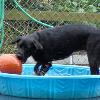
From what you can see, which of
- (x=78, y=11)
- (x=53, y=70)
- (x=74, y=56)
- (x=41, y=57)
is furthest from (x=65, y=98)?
(x=78, y=11)

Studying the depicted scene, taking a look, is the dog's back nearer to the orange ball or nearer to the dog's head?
the dog's head

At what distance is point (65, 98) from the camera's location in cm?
515

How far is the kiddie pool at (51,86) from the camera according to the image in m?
4.97

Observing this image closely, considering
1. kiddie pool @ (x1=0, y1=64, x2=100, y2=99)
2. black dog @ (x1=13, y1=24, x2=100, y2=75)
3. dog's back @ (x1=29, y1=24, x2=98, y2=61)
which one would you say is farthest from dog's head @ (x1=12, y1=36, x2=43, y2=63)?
kiddie pool @ (x1=0, y1=64, x2=100, y2=99)

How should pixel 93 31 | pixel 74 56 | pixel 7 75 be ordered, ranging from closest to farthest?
1. pixel 7 75
2. pixel 93 31
3. pixel 74 56

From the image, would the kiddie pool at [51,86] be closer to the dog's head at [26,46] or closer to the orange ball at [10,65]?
the orange ball at [10,65]

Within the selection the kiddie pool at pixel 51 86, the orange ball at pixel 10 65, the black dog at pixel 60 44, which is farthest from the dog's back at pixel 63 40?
→ the kiddie pool at pixel 51 86

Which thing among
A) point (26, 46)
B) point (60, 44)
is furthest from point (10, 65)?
point (60, 44)

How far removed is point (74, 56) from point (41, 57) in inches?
69.5

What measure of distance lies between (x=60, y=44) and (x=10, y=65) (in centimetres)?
80

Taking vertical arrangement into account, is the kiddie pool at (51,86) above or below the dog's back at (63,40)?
below

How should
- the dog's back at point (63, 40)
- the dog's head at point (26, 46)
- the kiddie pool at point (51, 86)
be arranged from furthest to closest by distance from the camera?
1. the dog's back at point (63, 40)
2. the dog's head at point (26, 46)
3. the kiddie pool at point (51, 86)

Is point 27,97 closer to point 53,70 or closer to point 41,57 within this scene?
point 41,57

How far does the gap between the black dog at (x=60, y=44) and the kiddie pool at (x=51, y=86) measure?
0.57 metres
